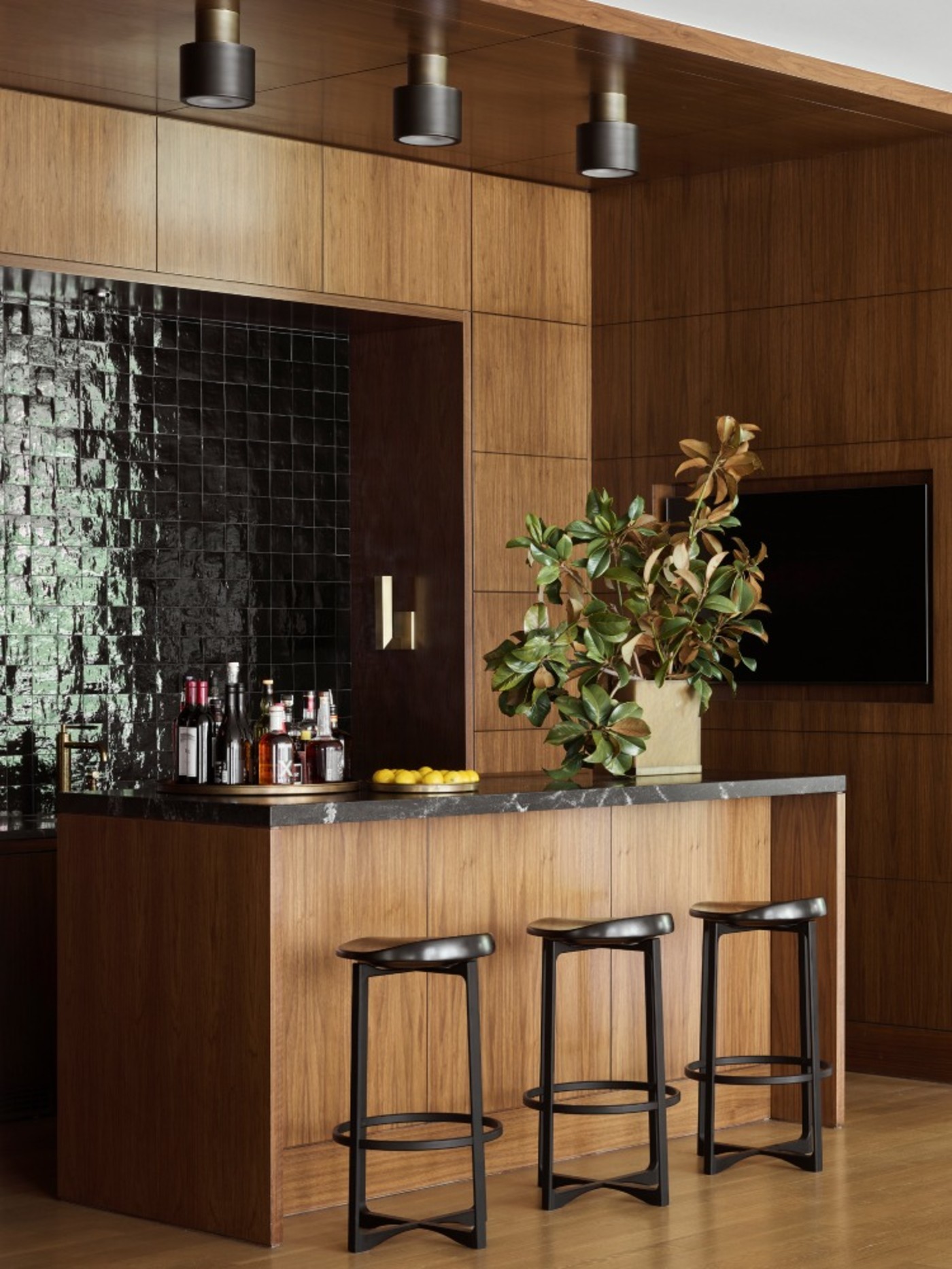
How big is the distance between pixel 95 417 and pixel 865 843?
296 cm

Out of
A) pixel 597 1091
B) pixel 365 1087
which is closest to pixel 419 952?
pixel 365 1087

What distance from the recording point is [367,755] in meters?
7.80

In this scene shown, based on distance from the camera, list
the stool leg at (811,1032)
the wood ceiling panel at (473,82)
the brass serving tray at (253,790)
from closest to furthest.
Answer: the brass serving tray at (253,790)
the stool leg at (811,1032)
the wood ceiling panel at (473,82)

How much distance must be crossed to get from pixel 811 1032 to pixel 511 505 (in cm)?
268

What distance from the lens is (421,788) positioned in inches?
211

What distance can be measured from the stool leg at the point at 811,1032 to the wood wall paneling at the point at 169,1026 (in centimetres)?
156

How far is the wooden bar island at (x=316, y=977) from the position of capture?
195 inches

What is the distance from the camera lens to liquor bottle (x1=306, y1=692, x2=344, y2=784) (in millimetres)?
5418

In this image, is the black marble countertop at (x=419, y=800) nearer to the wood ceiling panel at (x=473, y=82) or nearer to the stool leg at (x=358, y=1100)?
the stool leg at (x=358, y=1100)

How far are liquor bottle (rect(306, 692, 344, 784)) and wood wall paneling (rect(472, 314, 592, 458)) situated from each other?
243 cm

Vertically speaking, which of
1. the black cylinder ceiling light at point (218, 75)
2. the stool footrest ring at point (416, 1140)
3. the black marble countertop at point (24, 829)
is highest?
the black cylinder ceiling light at point (218, 75)

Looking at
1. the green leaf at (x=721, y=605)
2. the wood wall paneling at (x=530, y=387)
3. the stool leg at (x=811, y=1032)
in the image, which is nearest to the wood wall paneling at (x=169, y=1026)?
the stool leg at (x=811, y=1032)

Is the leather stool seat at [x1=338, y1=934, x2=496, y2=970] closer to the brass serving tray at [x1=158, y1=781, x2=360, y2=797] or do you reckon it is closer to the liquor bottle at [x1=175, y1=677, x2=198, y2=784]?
the brass serving tray at [x1=158, y1=781, x2=360, y2=797]

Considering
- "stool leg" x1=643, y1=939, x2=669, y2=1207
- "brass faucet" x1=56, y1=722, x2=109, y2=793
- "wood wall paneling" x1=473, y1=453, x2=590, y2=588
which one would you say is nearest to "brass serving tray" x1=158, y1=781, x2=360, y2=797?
"stool leg" x1=643, y1=939, x2=669, y2=1207
